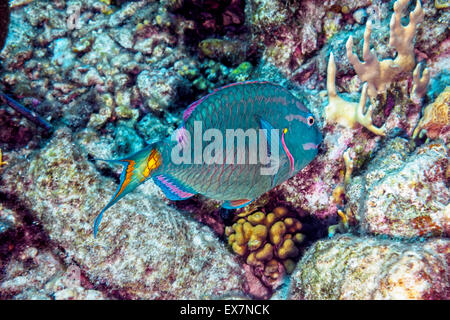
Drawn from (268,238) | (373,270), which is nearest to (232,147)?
(373,270)

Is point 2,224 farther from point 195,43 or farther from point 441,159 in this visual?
point 441,159

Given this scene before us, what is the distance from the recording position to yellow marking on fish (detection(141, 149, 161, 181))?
1832mm

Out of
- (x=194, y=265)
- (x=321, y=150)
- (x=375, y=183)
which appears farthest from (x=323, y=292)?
(x=321, y=150)

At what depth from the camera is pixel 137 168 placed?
1.80 meters

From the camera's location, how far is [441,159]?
2.35 m

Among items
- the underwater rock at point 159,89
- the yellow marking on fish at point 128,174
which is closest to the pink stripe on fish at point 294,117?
the yellow marking on fish at point 128,174

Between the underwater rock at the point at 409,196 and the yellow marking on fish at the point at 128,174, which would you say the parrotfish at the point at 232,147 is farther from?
the underwater rock at the point at 409,196

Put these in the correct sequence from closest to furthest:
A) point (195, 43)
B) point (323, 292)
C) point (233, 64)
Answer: point (323, 292) < point (233, 64) < point (195, 43)

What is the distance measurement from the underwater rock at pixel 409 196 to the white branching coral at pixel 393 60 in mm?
838

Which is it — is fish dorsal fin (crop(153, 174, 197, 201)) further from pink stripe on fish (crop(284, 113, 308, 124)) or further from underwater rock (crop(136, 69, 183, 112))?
underwater rock (crop(136, 69, 183, 112))

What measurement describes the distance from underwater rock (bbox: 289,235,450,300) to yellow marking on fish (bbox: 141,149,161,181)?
4.77 feet

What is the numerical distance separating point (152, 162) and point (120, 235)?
1.19m

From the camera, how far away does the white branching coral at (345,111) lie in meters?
2.74
